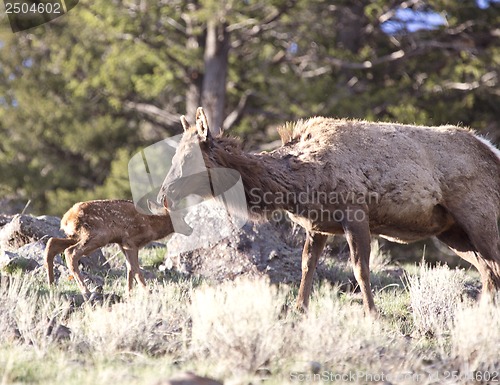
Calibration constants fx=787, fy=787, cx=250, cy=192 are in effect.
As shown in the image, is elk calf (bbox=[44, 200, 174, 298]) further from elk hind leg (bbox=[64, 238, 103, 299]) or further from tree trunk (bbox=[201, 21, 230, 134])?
tree trunk (bbox=[201, 21, 230, 134])

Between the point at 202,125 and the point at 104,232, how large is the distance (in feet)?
6.29

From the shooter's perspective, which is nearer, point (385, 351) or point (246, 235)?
point (385, 351)

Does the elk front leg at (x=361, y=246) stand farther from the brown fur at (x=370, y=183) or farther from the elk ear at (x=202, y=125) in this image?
the elk ear at (x=202, y=125)

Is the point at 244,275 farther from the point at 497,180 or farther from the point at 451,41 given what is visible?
the point at 451,41

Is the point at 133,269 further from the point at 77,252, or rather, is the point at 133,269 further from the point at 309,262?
the point at 309,262

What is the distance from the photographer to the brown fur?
827 cm

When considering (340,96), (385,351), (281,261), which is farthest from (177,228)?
(340,96)

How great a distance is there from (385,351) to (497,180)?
3433 mm

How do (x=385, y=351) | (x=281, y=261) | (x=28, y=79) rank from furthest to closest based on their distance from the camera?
(x=28, y=79), (x=281, y=261), (x=385, y=351)

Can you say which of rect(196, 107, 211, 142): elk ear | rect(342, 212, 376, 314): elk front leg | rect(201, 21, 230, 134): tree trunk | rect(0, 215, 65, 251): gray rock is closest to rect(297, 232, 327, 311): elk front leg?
rect(342, 212, 376, 314): elk front leg

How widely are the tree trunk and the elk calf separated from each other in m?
11.8

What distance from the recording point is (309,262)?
877 centimetres

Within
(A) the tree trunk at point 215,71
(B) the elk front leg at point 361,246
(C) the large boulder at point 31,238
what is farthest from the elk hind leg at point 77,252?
(A) the tree trunk at point 215,71

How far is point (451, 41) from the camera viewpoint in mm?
22125
